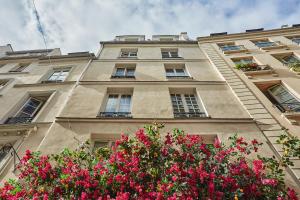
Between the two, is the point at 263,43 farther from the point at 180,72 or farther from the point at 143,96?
the point at 143,96

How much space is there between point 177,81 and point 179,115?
220 cm

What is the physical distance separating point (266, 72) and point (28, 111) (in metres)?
10.8

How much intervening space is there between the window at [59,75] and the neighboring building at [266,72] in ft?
27.2

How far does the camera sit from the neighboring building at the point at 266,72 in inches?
254

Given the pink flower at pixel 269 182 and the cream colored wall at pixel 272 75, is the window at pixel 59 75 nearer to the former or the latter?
the cream colored wall at pixel 272 75

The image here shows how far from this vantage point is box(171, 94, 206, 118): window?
7.30 metres

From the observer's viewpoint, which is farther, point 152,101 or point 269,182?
point 152,101

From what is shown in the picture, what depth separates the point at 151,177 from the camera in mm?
4160

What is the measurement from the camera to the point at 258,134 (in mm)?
6082

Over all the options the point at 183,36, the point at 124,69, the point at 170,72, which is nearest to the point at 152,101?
the point at 170,72

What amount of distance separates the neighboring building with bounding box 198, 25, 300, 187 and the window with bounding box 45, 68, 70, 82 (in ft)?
27.2

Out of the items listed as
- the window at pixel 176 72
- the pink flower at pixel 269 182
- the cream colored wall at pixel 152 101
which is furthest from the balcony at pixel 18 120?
the pink flower at pixel 269 182

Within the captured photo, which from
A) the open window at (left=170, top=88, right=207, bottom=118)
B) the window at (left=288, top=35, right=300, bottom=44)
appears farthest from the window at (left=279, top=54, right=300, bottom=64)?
the open window at (left=170, top=88, right=207, bottom=118)

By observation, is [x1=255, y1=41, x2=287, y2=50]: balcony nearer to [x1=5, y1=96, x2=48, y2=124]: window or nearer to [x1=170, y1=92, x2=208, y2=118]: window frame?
[x1=170, y1=92, x2=208, y2=118]: window frame
